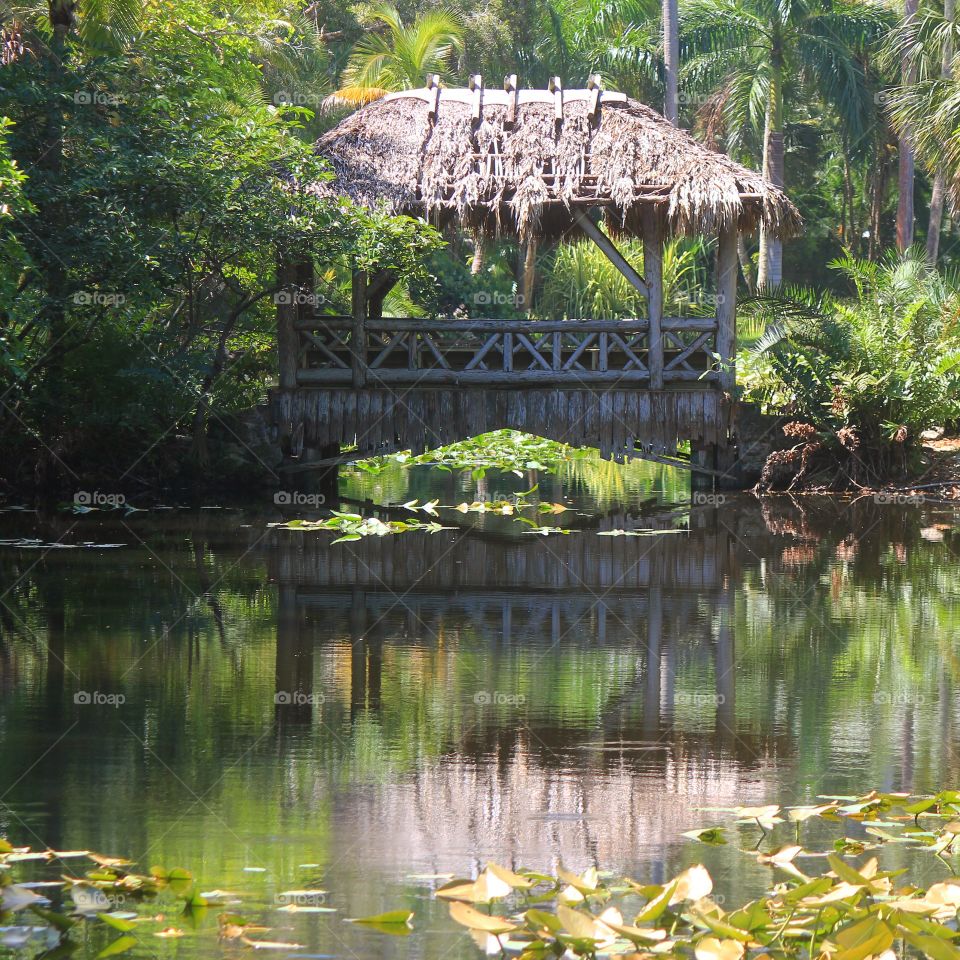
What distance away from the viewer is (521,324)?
1700 cm

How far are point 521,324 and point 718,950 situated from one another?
44.7 feet

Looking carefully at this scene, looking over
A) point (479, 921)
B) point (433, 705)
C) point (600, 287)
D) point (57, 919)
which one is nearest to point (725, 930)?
point (479, 921)

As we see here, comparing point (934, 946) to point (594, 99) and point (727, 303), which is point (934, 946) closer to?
point (727, 303)

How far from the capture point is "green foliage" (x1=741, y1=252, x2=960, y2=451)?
674 inches

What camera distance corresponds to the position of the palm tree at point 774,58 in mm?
34938

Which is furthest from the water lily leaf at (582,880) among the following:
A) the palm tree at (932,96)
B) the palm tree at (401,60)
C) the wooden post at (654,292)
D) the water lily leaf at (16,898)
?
the palm tree at (401,60)

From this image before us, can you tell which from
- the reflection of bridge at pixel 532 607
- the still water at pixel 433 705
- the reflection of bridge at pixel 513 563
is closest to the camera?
the still water at pixel 433 705

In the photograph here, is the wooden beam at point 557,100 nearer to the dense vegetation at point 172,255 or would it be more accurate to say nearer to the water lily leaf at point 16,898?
the dense vegetation at point 172,255

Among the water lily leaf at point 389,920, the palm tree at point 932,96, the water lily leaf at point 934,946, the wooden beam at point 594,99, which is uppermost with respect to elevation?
the palm tree at point 932,96

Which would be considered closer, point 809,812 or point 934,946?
point 934,946

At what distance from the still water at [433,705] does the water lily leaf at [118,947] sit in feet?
0.13

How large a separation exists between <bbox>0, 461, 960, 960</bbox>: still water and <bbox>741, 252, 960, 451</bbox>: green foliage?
188 inches

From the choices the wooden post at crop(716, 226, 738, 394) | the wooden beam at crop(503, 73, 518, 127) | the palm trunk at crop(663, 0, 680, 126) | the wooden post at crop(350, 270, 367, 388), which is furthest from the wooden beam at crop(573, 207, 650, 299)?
the palm trunk at crop(663, 0, 680, 126)

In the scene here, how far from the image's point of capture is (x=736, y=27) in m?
36.5
